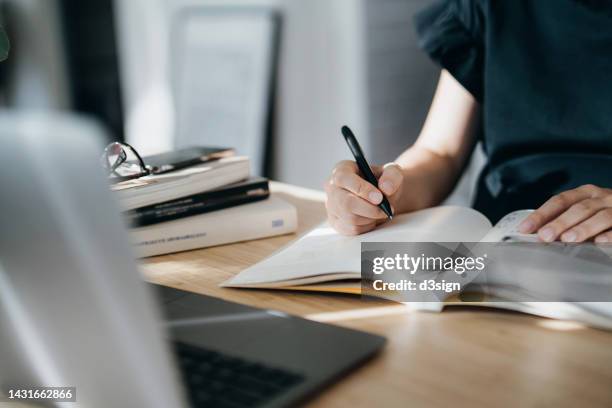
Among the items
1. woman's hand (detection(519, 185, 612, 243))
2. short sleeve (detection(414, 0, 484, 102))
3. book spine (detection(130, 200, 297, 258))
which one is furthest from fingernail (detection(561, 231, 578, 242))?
short sleeve (detection(414, 0, 484, 102))

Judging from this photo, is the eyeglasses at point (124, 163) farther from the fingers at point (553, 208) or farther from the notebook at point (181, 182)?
the fingers at point (553, 208)

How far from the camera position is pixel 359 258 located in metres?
0.74

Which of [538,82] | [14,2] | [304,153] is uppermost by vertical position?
[14,2]

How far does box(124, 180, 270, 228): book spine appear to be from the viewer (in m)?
0.89

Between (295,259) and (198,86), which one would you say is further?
(198,86)

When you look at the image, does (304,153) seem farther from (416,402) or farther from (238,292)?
(416,402)

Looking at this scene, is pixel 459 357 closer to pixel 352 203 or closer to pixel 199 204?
pixel 352 203

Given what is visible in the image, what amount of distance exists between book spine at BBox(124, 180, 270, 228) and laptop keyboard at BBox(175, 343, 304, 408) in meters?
0.35

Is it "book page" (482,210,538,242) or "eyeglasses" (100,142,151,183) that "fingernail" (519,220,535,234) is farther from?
"eyeglasses" (100,142,151,183)

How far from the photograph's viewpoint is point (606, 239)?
0.76 metres

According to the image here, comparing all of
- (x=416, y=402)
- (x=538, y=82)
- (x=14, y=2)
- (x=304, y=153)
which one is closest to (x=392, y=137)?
(x=304, y=153)

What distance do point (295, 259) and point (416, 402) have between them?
0.29 m

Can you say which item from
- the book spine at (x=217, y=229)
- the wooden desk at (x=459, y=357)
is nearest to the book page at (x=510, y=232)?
the wooden desk at (x=459, y=357)

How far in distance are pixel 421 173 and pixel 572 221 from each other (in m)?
0.36
